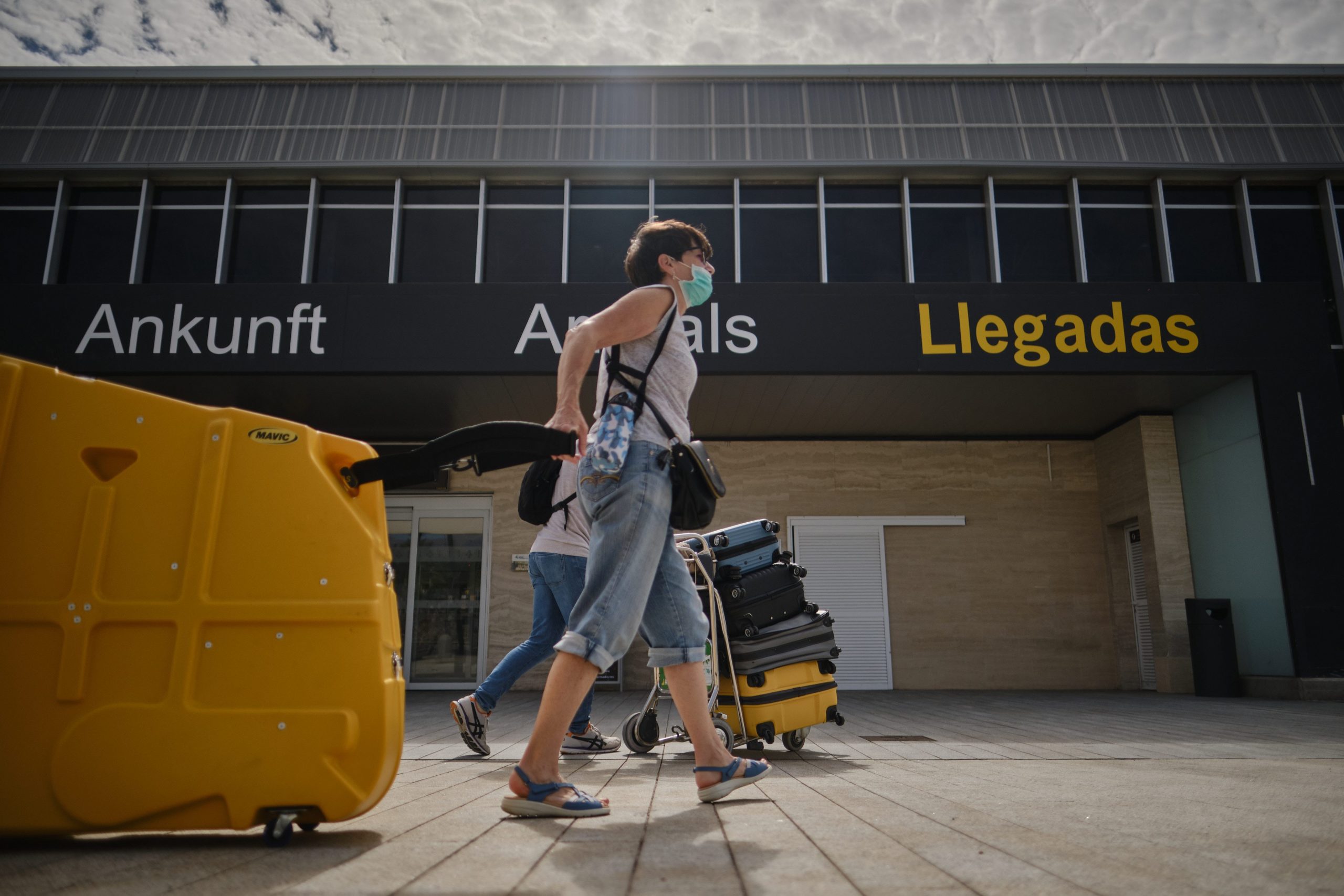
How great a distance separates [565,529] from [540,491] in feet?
1.13

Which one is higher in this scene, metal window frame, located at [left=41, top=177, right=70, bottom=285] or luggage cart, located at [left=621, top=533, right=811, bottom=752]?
metal window frame, located at [left=41, top=177, right=70, bottom=285]

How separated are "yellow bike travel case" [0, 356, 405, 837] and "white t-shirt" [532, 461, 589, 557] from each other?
2.49 meters

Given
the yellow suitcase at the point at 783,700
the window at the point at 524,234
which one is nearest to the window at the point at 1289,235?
the window at the point at 524,234

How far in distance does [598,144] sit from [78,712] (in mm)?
13351

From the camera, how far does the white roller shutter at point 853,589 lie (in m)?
12.3

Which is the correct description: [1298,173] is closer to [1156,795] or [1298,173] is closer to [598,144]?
[598,144]

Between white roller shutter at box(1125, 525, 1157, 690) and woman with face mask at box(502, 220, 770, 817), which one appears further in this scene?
white roller shutter at box(1125, 525, 1157, 690)

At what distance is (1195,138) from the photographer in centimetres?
1419

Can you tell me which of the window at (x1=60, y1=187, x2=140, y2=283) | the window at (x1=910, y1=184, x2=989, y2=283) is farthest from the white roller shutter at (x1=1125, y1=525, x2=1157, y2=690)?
the window at (x1=60, y1=187, x2=140, y2=283)

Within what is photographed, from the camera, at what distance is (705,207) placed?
45.5 ft

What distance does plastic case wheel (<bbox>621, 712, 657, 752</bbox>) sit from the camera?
16.3 ft

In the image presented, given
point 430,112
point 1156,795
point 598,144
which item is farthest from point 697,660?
point 430,112

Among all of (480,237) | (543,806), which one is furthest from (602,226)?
(543,806)

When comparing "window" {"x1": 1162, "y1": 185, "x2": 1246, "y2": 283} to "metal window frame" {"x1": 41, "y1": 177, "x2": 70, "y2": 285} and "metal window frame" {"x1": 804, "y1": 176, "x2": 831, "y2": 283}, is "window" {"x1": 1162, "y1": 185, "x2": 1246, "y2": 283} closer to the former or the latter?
"metal window frame" {"x1": 804, "y1": 176, "x2": 831, "y2": 283}
